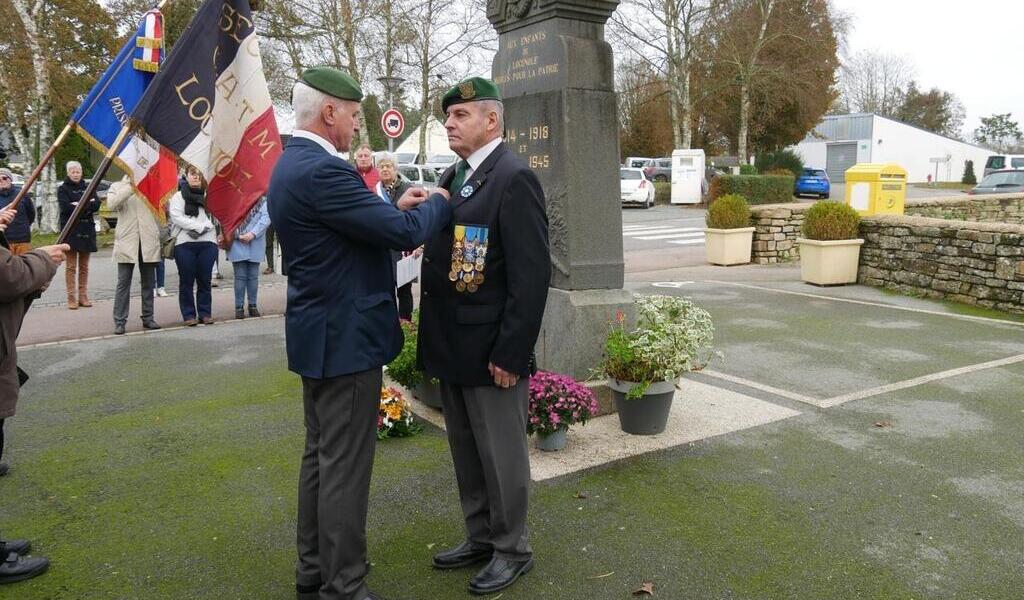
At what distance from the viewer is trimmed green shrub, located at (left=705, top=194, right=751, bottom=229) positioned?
47.4 feet

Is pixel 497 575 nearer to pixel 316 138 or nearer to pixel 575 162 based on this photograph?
pixel 316 138

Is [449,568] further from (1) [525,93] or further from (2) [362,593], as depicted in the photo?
(1) [525,93]

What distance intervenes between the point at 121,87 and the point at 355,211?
7.46ft

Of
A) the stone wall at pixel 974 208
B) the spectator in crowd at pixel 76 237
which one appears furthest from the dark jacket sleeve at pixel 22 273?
the stone wall at pixel 974 208

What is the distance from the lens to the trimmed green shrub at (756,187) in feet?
99.5

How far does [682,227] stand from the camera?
78.2ft

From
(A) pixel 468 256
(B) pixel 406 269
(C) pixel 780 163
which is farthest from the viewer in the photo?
(C) pixel 780 163

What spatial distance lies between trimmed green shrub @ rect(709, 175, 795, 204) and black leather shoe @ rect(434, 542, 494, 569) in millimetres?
28164

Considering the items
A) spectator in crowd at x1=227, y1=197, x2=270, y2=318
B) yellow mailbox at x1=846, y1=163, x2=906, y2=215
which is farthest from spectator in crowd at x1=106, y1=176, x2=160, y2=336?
yellow mailbox at x1=846, y1=163, x2=906, y2=215

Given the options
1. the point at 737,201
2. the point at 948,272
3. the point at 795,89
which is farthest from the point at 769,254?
the point at 795,89

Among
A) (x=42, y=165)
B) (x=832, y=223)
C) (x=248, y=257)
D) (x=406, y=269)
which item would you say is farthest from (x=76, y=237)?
(x=832, y=223)

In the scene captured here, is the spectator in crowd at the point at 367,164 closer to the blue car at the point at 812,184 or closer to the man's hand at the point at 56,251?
the man's hand at the point at 56,251

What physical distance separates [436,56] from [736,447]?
29.6m

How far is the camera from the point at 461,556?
11.2ft
